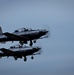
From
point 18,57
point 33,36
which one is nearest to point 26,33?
point 33,36

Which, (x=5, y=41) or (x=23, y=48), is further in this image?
(x=23, y=48)

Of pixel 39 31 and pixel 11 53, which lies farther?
pixel 11 53

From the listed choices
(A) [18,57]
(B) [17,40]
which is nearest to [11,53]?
Result: (A) [18,57]

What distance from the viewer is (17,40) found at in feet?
481

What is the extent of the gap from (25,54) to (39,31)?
14.8 meters

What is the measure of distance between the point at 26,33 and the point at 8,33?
4.29 metres

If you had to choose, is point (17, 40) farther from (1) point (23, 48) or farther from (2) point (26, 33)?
(1) point (23, 48)

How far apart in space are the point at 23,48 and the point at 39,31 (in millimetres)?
15606

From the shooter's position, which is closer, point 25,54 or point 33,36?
point 33,36

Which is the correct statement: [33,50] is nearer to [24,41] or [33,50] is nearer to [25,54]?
[25,54]

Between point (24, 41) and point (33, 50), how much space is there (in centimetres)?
1426

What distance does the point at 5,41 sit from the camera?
148m

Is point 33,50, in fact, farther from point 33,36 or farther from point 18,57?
point 33,36

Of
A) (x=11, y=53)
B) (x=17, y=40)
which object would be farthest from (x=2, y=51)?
(x=17, y=40)
